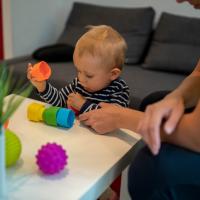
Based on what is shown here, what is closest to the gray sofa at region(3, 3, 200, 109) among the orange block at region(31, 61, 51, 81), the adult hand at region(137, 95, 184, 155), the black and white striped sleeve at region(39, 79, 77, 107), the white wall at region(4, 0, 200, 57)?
the white wall at region(4, 0, 200, 57)

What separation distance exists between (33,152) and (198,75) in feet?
1.82

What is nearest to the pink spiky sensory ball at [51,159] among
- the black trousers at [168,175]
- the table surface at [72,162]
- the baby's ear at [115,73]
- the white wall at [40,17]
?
the table surface at [72,162]

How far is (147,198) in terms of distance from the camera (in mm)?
855

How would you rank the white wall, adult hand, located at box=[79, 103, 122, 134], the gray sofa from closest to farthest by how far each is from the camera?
1. adult hand, located at box=[79, 103, 122, 134]
2. the gray sofa
3. the white wall

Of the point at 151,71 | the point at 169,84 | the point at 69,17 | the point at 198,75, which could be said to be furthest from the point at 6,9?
the point at 198,75

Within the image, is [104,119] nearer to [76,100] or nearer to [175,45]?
[76,100]

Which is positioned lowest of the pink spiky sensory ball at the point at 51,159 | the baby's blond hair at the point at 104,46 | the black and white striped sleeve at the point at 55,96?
the black and white striped sleeve at the point at 55,96

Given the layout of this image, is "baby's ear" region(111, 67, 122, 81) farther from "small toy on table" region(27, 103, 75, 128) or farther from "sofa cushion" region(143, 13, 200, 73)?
"sofa cushion" region(143, 13, 200, 73)

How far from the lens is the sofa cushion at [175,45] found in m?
2.64

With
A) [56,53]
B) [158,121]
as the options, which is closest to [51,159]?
[158,121]

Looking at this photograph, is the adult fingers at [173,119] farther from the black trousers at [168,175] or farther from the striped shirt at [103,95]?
the striped shirt at [103,95]

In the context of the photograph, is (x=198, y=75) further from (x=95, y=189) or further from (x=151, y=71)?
(x=151, y=71)

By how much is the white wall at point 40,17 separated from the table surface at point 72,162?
76.4 inches

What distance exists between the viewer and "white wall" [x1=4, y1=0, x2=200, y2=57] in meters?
3.00
